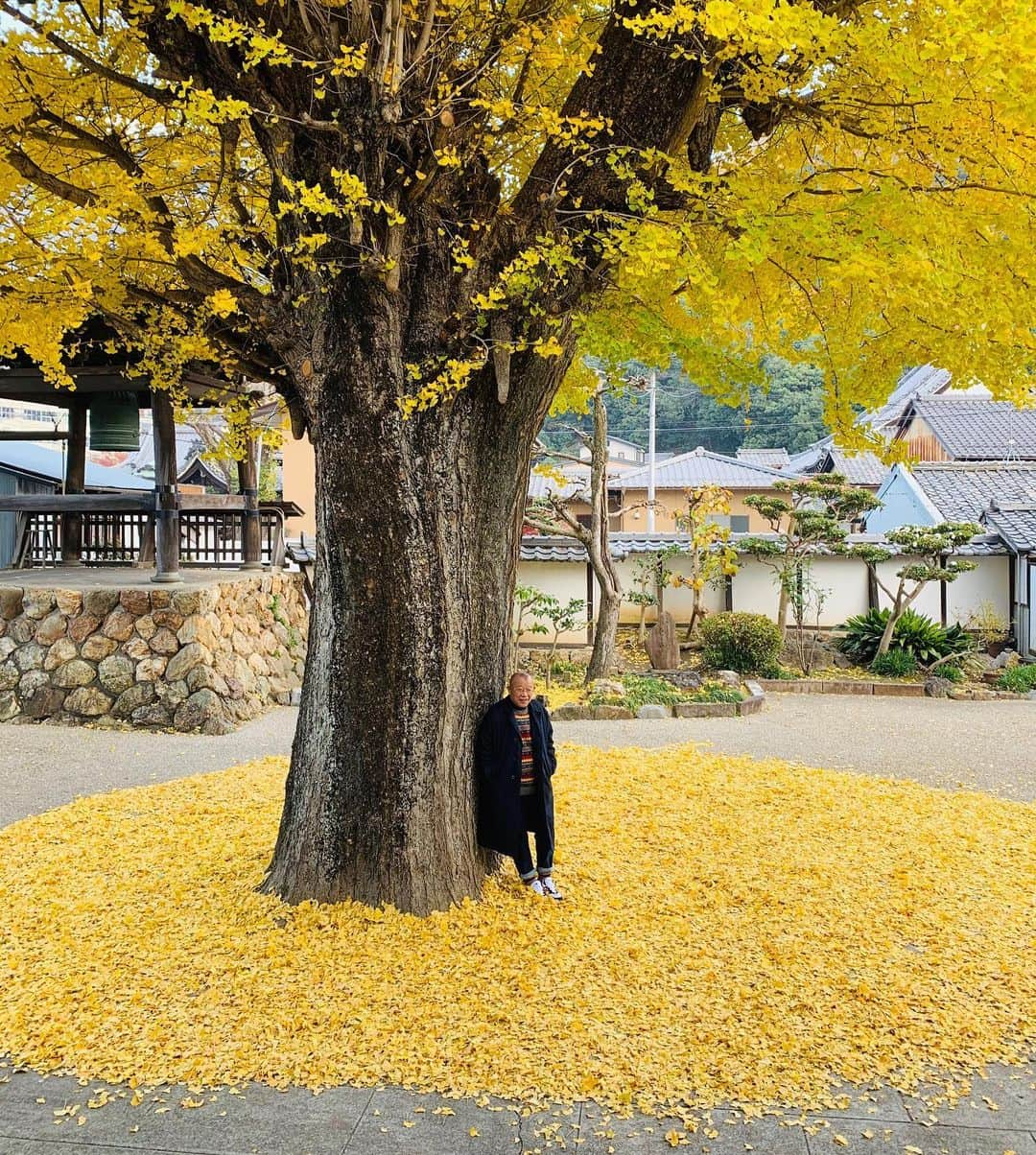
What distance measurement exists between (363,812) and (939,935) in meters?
2.87

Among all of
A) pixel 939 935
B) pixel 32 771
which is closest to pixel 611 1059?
pixel 939 935

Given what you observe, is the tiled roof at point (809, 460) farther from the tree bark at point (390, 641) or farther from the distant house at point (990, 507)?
the tree bark at point (390, 641)

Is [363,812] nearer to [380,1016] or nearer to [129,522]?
[380,1016]

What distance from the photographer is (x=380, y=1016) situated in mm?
3602

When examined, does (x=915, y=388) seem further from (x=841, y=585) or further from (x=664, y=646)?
(x=664, y=646)

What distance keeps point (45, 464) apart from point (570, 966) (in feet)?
53.0

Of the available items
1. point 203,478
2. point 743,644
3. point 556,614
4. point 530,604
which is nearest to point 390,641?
point 556,614

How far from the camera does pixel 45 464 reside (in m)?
16.9

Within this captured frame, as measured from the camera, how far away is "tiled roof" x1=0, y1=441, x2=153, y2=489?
16375mm

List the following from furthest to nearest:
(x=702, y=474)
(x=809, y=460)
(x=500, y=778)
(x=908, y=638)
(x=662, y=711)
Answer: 1. (x=809, y=460)
2. (x=702, y=474)
3. (x=908, y=638)
4. (x=662, y=711)
5. (x=500, y=778)

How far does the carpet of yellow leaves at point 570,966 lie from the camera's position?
3.34m

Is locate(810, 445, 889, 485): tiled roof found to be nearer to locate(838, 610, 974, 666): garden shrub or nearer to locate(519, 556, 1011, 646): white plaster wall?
locate(519, 556, 1011, 646): white plaster wall

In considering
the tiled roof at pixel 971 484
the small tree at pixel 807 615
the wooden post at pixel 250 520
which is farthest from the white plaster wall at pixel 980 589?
the wooden post at pixel 250 520

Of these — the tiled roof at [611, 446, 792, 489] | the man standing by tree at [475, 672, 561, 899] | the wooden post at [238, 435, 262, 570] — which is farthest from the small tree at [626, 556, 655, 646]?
the tiled roof at [611, 446, 792, 489]
